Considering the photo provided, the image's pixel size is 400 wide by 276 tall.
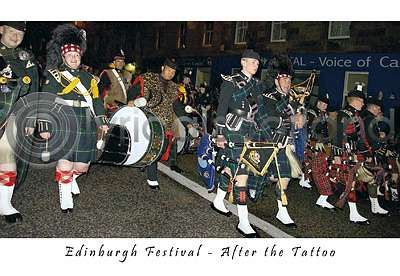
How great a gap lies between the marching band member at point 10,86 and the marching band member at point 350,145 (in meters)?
3.80

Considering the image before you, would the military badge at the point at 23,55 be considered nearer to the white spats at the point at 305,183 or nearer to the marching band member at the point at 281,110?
the marching band member at the point at 281,110

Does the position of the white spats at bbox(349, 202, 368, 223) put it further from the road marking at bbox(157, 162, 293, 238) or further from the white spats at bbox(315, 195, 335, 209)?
the road marking at bbox(157, 162, 293, 238)

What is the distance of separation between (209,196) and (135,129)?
4.81 feet

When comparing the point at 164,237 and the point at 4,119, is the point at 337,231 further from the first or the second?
the point at 4,119

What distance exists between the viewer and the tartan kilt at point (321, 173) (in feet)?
17.0

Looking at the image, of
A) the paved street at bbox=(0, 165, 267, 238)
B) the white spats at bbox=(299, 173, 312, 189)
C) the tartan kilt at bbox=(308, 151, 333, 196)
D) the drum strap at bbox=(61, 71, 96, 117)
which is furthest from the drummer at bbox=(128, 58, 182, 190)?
the white spats at bbox=(299, 173, 312, 189)

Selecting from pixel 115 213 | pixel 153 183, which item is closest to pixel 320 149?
pixel 153 183

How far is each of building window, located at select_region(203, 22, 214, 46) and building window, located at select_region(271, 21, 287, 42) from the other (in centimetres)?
259

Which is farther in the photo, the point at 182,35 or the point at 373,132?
the point at 182,35

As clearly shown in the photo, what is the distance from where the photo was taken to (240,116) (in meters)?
4.12

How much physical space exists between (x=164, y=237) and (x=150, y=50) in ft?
36.9

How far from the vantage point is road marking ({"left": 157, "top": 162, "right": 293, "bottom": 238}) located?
4094mm

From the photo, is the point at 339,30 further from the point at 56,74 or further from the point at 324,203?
the point at 56,74
